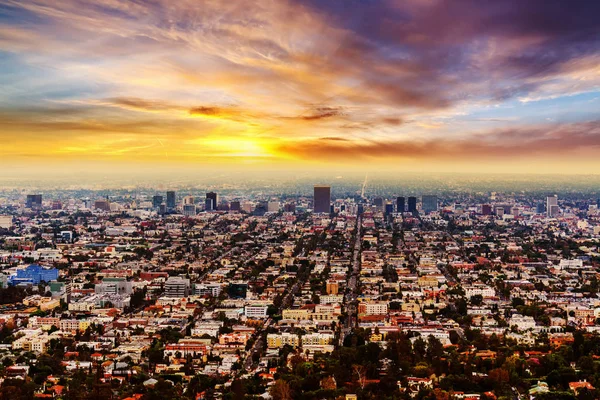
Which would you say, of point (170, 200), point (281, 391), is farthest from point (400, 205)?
point (281, 391)

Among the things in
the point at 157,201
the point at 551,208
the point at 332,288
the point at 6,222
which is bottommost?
the point at 332,288

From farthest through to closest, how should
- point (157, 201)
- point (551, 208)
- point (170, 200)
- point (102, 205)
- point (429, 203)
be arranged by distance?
point (429, 203) < point (157, 201) < point (170, 200) < point (102, 205) < point (551, 208)

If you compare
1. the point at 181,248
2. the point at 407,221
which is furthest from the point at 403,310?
the point at 407,221

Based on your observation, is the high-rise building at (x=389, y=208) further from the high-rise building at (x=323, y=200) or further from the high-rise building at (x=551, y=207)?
the high-rise building at (x=551, y=207)

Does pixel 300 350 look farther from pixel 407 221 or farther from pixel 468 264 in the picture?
pixel 407 221

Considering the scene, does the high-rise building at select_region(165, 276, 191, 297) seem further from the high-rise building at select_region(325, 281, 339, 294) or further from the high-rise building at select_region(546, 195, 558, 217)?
the high-rise building at select_region(546, 195, 558, 217)

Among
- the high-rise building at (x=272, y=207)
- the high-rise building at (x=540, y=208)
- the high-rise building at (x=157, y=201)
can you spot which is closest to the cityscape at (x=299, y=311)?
the high-rise building at (x=540, y=208)

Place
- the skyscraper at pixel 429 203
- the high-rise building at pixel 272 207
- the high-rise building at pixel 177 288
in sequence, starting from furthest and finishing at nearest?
the skyscraper at pixel 429 203 → the high-rise building at pixel 272 207 → the high-rise building at pixel 177 288

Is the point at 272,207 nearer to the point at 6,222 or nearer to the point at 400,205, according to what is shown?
the point at 400,205

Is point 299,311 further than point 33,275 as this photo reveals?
No
